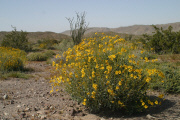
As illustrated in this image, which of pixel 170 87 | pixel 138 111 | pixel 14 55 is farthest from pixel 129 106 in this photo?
pixel 14 55

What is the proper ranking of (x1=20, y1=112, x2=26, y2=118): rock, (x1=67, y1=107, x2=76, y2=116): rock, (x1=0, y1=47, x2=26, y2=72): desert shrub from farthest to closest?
(x1=0, y1=47, x2=26, y2=72): desert shrub
(x1=67, y1=107, x2=76, y2=116): rock
(x1=20, y1=112, x2=26, y2=118): rock

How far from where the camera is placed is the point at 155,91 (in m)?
4.91

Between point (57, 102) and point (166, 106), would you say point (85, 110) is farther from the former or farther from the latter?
point (166, 106)

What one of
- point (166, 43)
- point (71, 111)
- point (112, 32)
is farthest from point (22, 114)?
point (166, 43)

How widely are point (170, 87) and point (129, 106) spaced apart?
194cm

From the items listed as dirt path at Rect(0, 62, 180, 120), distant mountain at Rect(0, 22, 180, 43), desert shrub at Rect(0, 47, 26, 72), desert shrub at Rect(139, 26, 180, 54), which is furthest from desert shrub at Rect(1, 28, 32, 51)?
dirt path at Rect(0, 62, 180, 120)

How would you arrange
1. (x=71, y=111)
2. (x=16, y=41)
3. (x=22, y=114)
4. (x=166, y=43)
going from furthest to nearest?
(x=16, y=41) < (x=166, y=43) < (x=71, y=111) < (x=22, y=114)

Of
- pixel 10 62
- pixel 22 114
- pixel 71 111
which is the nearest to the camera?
pixel 22 114

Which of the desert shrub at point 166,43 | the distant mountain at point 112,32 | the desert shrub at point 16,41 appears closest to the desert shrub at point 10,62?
the distant mountain at point 112,32

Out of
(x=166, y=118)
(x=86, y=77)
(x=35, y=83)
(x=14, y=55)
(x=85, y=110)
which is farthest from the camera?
(x=14, y=55)

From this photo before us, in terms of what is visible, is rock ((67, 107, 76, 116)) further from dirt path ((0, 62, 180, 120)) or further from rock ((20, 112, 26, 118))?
rock ((20, 112, 26, 118))

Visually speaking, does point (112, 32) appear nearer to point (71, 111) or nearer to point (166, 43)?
point (71, 111)

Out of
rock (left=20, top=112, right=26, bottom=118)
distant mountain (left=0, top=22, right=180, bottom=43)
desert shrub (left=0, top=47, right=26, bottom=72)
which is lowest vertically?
rock (left=20, top=112, right=26, bottom=118)

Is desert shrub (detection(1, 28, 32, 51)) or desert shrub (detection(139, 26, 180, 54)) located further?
desert shrub (detection(1, 28, 32, 51))
